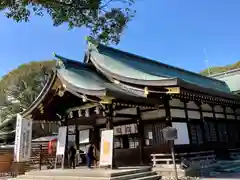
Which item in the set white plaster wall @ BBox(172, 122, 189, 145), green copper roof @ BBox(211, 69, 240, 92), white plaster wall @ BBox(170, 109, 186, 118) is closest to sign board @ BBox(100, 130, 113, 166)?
white plaster wall @ BBox(172, 122, 189, 145)


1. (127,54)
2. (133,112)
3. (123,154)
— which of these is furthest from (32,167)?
(127,54)

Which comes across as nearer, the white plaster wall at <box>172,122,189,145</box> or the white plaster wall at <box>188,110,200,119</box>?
the white plaster wall at <box>172,122,189,145</box>

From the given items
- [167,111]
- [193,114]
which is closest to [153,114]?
[167,111]

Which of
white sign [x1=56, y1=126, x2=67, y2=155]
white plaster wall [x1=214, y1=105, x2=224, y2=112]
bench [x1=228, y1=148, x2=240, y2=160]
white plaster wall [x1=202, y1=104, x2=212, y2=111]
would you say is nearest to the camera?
white sign [x1=56, y1=126, x2=67, y2=155]

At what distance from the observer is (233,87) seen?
2442 cm

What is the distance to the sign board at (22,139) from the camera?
15.4m

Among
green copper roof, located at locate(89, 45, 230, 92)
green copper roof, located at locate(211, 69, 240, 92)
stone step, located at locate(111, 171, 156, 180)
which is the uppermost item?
green copper roof, located at locate(211, 69, 240, 92)

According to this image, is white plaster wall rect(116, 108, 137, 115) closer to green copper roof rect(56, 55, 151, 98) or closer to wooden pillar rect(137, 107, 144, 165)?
wooden pillar rect(137, 107, 144, 165)

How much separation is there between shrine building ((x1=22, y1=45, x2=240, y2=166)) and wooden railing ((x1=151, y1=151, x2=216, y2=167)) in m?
Result: 0.53

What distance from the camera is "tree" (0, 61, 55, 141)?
116 ft

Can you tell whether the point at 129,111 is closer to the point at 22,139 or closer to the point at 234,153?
the point at 22,139

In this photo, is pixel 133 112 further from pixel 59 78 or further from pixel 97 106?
Result: pixel 59 78

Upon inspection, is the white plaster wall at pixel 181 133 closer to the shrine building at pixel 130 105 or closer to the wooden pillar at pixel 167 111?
the shrine building at pixel 130 105

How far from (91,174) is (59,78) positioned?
5089mm
